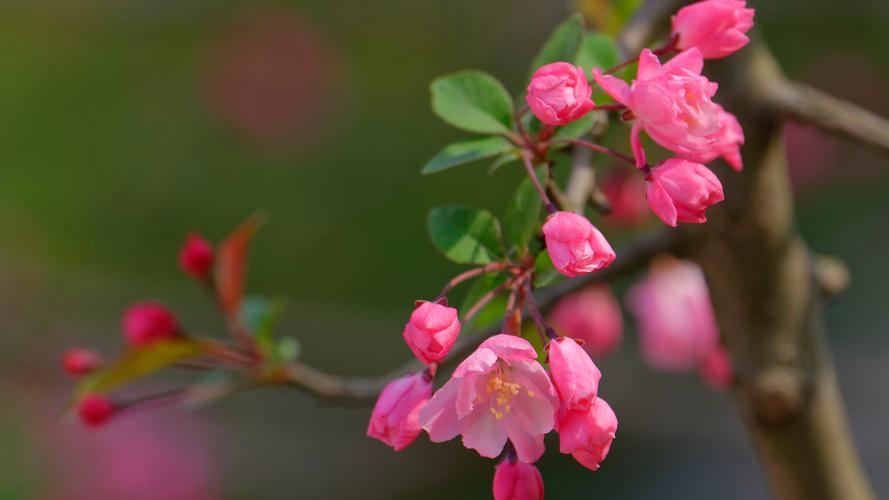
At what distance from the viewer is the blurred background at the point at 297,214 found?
2.66 meters

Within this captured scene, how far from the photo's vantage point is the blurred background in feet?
8.73

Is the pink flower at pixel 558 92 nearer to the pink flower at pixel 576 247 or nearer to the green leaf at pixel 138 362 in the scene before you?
the pink flower at pixel 576 247

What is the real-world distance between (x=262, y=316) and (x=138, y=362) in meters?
0.12

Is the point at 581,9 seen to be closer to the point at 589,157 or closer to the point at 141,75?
the point at 589,157

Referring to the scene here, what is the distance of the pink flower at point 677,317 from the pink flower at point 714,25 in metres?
0.61

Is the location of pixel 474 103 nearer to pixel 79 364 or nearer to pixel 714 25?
pixel 714 25

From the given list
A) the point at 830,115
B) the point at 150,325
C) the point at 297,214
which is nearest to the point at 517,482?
the point at 830,115

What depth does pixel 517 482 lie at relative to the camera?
0.54 metres

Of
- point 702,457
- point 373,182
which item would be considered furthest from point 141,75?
point 702,457

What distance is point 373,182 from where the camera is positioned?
303 centimetres

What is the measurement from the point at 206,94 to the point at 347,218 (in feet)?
2.13

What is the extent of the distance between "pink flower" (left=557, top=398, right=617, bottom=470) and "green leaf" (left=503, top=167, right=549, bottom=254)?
0.39ft

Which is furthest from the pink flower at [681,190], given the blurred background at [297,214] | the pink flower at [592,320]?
the blurred background at [297,214]

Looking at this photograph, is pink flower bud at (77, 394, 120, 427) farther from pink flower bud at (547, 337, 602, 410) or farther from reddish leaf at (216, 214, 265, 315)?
pink flower bud at (547, 337, 602, 410)
